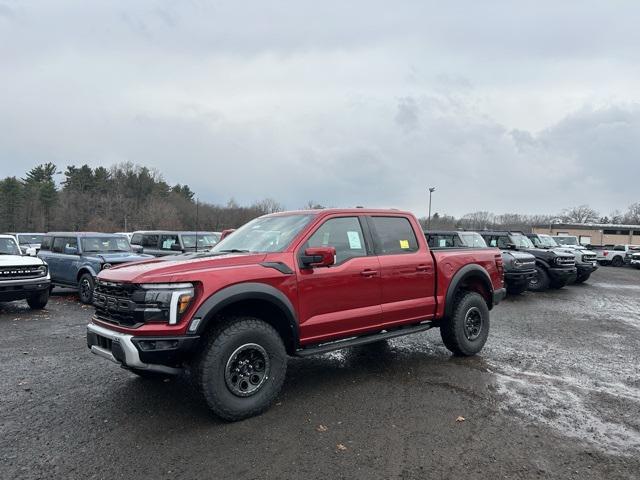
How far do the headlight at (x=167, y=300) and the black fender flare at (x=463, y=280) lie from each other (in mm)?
3475

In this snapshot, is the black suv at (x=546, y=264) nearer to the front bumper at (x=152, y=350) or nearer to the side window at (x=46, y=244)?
the front bumper at (x=152, y=350)

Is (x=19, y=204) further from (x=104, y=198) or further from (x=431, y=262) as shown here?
(x=431, y=262)

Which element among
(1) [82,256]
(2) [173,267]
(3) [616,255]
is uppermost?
(2) [173,267]

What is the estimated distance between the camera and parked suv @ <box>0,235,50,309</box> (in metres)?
9.25

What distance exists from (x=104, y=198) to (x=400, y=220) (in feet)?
237

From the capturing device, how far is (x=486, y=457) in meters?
3.54

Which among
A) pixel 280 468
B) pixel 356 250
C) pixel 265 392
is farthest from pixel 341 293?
pixel 280 468

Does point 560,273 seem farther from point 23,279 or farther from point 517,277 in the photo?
point 23,279

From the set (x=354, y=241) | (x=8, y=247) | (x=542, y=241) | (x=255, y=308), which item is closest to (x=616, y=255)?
(x=542, y=241)

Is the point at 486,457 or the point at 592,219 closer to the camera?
the point at 486,457

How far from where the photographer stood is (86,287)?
11.0 metres

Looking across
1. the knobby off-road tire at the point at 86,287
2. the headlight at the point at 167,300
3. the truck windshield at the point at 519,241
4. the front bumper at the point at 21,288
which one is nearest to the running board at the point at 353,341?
the headlight at the point at 167,300

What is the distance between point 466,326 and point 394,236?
1.81 m

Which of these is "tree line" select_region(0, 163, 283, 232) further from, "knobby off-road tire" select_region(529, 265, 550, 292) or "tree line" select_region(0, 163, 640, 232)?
"knobby off-road tire" select_region(529, 265, 550, 292)
